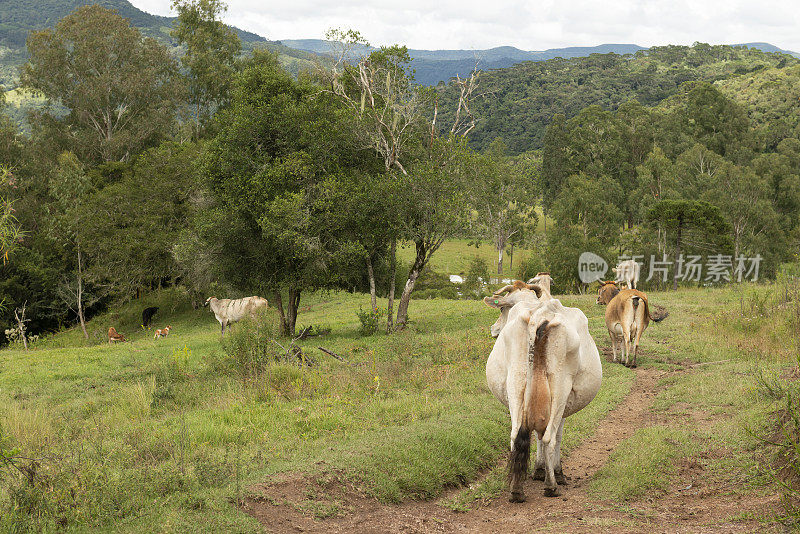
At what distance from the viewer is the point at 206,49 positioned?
47.9m

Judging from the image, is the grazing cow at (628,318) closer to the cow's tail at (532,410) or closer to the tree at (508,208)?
the cow's tail at (532,410)

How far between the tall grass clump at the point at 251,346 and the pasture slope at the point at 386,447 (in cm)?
27

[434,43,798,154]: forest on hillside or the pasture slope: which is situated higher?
[434,43,798,154]: forest on hillside

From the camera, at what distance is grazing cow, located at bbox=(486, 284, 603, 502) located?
259 inches

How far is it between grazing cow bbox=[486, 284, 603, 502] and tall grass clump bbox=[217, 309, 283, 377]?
8.11m

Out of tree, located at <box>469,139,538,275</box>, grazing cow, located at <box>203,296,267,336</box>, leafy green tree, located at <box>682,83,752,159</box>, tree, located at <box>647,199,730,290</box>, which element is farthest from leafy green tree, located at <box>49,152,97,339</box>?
leafy green tree, located at <box>682,83,752,159</box>

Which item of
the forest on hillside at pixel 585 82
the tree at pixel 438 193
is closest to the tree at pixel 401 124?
the tree at pixel 438 193

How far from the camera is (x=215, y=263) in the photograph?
79.3 ft

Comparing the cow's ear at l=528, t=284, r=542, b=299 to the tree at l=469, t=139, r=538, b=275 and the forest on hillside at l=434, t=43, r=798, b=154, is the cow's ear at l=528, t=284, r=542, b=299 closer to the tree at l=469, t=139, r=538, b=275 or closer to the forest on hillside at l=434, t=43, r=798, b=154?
the tree at l=469, t=139, r=538, b=275

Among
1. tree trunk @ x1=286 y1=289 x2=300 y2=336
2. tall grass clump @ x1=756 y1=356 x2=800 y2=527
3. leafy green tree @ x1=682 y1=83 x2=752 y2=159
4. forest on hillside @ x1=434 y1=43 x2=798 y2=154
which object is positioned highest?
forest on hillside @ x1=434 y1=43 x2=798 y2=154

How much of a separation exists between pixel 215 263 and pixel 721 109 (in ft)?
244

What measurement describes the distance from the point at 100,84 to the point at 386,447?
1831 inches

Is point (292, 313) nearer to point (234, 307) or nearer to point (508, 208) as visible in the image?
point (234, 307)

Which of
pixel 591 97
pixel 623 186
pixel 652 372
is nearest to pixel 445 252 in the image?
pixel 623 186
